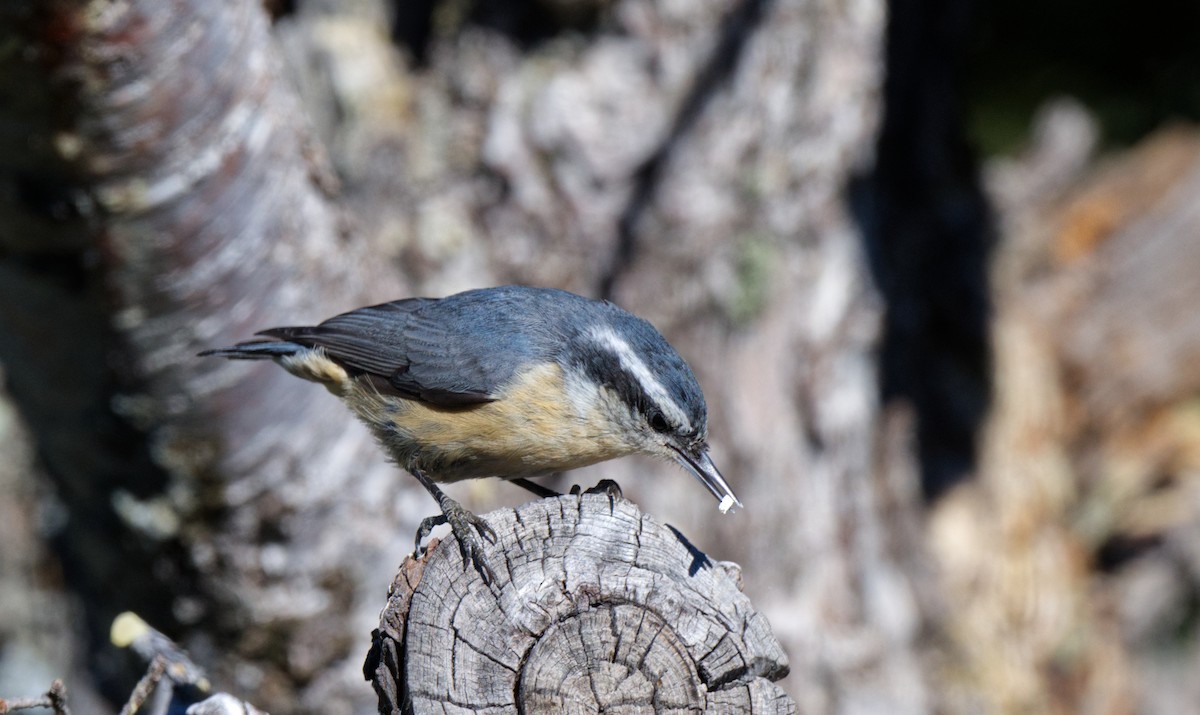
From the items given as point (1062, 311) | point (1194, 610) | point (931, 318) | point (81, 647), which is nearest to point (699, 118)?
point (931, 318)

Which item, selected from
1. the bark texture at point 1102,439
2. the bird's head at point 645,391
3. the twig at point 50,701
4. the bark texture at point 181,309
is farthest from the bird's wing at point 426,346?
the bark texture at point 1102,439

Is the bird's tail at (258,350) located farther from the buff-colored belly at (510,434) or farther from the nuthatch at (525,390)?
the buff-colored belly at (510,434)

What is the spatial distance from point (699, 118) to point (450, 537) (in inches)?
113

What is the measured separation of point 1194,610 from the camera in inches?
237

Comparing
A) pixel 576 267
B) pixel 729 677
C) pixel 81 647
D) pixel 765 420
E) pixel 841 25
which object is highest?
pixel 841 25

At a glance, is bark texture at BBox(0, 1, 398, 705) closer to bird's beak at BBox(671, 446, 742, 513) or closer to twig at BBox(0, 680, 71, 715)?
bird's beak at BBox(671, 446, 742, 513)

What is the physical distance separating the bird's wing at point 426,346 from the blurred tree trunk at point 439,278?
0.46 meters

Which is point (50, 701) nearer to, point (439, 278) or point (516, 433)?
point (516, 433)

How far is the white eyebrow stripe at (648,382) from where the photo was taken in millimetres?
2766

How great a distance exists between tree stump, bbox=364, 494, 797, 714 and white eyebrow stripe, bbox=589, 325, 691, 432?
28.7 inches

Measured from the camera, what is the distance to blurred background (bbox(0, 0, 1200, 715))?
10.8ft

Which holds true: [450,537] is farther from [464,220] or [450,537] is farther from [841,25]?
[841,25]

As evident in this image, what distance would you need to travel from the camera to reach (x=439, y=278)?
474cm

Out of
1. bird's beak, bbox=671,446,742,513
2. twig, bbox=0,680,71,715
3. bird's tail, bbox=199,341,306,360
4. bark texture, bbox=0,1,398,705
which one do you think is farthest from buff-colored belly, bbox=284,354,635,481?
twig, bbox=0,680,71,715
